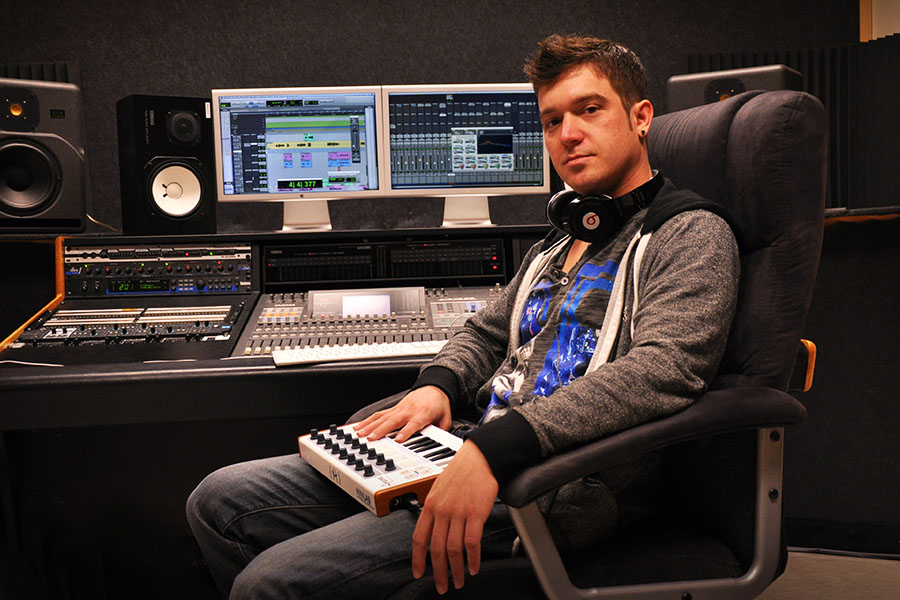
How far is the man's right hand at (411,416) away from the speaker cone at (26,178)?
1284mm

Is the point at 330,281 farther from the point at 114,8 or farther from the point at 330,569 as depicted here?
the point at 114,8

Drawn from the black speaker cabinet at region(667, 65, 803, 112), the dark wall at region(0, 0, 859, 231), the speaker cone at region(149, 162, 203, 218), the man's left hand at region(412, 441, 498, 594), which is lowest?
the man's left hand at region(412, 441, 498, 594)

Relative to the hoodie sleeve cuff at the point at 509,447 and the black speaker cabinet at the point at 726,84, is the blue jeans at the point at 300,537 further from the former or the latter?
the black speaker cabinet at the point at 726,84

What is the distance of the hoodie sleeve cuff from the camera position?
83 cm

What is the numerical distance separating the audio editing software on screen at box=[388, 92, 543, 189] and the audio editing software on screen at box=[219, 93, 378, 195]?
0.09 metres

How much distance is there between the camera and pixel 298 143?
2.11 metres

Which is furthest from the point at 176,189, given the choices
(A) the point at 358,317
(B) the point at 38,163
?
(A) the point at 358,317

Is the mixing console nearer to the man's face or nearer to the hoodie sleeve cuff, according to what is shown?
the man's face

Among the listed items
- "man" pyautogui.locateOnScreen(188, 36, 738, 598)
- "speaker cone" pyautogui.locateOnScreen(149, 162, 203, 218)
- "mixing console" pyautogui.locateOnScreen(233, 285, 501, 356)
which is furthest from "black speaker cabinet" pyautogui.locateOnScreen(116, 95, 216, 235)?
"man" pyautogui.locateOnScreen(188, 36, 738, 598)

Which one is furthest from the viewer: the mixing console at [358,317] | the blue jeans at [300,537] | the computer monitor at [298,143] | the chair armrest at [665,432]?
the computer monitor at [298,143]

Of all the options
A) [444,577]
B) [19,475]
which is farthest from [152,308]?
[444,577]

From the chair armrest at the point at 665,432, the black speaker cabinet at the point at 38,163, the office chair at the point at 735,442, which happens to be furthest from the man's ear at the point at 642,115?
the black speaker cabinet at the point at 38,163

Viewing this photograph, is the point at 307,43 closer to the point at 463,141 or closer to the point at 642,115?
the point at 463,141

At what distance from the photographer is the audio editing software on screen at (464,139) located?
213 cm
